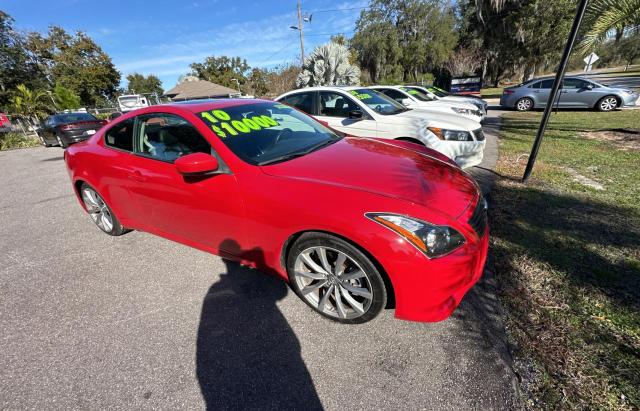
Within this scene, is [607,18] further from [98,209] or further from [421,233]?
[98,209]

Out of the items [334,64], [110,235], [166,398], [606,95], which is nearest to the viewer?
[166,398]

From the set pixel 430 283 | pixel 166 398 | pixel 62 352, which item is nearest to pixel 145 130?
pixel 62 352

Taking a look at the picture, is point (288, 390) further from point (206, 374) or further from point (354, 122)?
point (354, 122)

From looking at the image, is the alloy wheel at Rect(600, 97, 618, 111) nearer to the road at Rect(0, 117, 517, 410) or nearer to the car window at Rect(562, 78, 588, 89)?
the car window at Rect(562, 78, 588, 89)

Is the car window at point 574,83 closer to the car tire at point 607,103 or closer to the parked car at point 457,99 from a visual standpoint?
the car tire at point 607,103

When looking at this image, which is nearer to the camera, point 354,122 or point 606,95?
point 354,122

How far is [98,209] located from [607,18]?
994cm

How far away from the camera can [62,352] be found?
6.81ft

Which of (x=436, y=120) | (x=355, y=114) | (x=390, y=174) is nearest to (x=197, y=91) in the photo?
(x=355, y=114)

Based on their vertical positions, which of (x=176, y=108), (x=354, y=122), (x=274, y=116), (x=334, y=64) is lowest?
(x=354, y=122)

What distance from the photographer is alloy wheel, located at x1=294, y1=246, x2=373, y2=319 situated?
6.53 ft

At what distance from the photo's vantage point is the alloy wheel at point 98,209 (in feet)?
11.7

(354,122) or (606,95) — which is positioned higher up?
(354,122)

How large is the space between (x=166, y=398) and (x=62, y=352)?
1.01 metres
